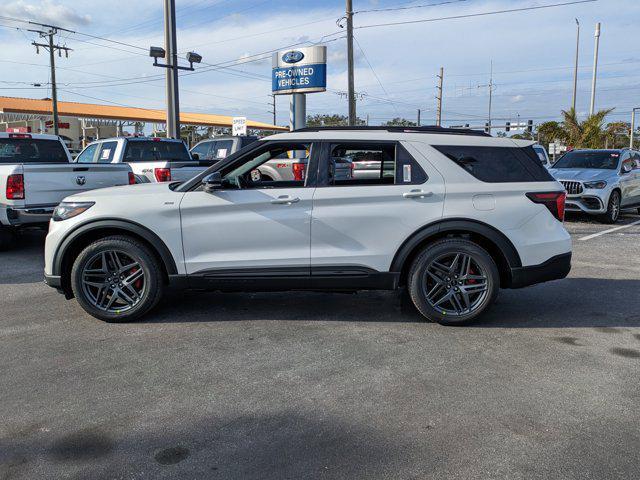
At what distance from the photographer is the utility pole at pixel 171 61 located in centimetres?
1809

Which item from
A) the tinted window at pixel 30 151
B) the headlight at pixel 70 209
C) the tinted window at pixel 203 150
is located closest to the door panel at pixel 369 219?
the headlight at pixel 70 209

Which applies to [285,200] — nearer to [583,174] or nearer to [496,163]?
[496,163]

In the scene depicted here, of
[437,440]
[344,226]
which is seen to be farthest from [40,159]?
[437,440]

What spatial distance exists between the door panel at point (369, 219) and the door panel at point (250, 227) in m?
0.15

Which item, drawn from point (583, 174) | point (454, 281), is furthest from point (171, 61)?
point (454, 281)

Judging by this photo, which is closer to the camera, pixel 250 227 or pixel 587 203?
pixel 250 227

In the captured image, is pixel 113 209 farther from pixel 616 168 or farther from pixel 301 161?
pixel 616 168

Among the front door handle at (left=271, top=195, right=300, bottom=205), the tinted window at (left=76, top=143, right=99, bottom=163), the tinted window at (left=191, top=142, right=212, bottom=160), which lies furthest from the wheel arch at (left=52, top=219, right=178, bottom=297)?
the tinted window at (left=191, top=142, right=212, bottom=160)

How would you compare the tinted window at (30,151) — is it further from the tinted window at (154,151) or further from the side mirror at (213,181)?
the side mirror at (213,181)

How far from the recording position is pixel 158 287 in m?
5.02

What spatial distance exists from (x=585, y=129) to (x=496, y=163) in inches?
1397

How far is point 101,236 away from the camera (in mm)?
5164

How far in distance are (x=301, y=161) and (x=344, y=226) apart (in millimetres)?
5290

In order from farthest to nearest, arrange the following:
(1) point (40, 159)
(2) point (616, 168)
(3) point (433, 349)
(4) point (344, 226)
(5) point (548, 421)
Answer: (2) point (616, 168)
(1) point (40, 159)
(4) point (344, 226)
(3) point (433, 349)
(5) point (548, 421)
